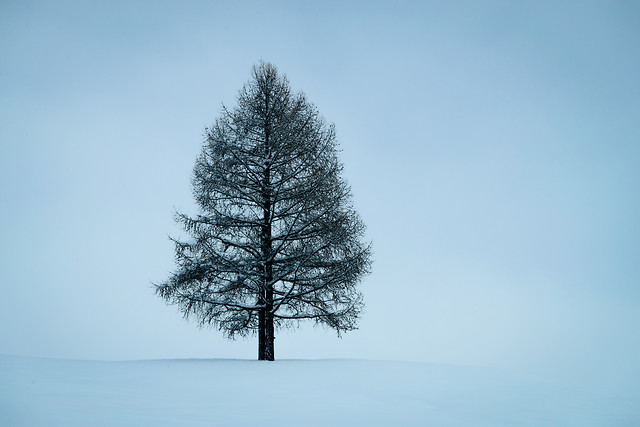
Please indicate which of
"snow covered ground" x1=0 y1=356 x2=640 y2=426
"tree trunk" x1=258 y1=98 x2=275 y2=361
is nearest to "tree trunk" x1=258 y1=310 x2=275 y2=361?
"tree trunk" x1=258 y1=98 x2=275 y2=361

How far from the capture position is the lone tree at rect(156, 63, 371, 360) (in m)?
12.4

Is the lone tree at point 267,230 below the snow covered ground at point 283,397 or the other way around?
the other way around

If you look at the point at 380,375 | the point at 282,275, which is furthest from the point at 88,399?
the point at 282,275

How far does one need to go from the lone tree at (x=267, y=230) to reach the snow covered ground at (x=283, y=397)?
3.46 metres

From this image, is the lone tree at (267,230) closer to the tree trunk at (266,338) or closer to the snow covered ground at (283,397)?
the tree trunk at (266,338)

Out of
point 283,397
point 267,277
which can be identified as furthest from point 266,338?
point 283,397

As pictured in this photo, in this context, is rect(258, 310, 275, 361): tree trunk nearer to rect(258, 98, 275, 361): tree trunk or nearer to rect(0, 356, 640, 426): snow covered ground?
rect(258, 98, 275, 361): tree trunk

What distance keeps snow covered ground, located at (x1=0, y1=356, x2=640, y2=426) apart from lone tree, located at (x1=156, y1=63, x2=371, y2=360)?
346cm

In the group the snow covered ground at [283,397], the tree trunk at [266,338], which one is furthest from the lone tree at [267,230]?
the snow covered ground at [283,397]

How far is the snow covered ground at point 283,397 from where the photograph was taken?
5062 millimetres

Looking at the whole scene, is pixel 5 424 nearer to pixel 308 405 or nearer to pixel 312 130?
pixel 308 405

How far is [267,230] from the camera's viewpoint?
13008mm

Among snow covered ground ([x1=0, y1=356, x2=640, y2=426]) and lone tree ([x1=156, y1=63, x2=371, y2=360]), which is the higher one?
lone tree ([x1=156, y1=63, x2=371, y2=360])

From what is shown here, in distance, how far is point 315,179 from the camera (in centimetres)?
1263
